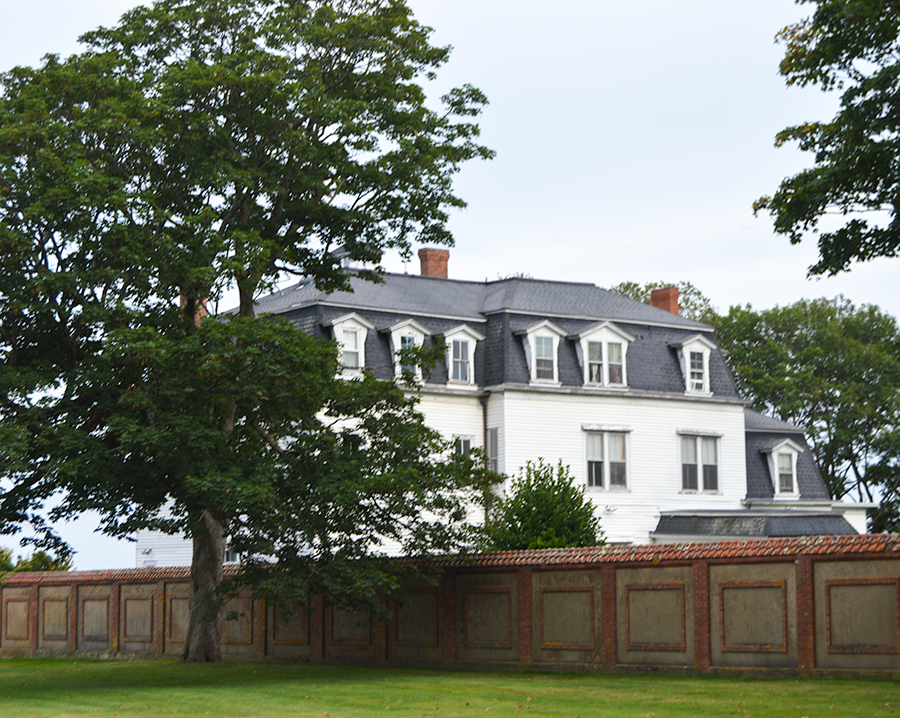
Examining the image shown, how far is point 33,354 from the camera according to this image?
80.7ft

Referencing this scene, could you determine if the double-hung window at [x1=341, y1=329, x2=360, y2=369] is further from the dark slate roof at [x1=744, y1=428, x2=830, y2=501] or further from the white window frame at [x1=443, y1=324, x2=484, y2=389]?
Answer: the dark slate roof at [x1=744, y1=428, x2=830, y2=501]

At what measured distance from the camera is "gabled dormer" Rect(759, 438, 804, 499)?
5022 cm

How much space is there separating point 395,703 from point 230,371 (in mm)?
7313

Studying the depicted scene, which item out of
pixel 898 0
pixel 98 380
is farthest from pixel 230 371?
pixel 898 0

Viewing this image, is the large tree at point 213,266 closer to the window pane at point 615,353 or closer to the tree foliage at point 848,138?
the tree foliage at point 848,138

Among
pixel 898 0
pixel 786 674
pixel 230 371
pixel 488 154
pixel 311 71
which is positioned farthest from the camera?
pixel 488 154

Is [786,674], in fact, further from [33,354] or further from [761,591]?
[33,354]

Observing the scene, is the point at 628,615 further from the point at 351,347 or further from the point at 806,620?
the point at 351,347

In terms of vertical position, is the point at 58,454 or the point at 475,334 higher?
the point at 475,334

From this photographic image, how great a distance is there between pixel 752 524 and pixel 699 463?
4.47m

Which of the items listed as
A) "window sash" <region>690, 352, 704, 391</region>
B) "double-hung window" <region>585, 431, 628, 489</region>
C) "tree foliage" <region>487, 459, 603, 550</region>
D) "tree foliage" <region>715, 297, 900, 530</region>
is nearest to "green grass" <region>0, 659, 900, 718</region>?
"tree foliage" <region>487, 459, 603, 550</region>

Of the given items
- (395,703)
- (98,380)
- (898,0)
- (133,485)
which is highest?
(898,0)

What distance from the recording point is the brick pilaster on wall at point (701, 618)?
74.7 feet

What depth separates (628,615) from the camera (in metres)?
24.1
